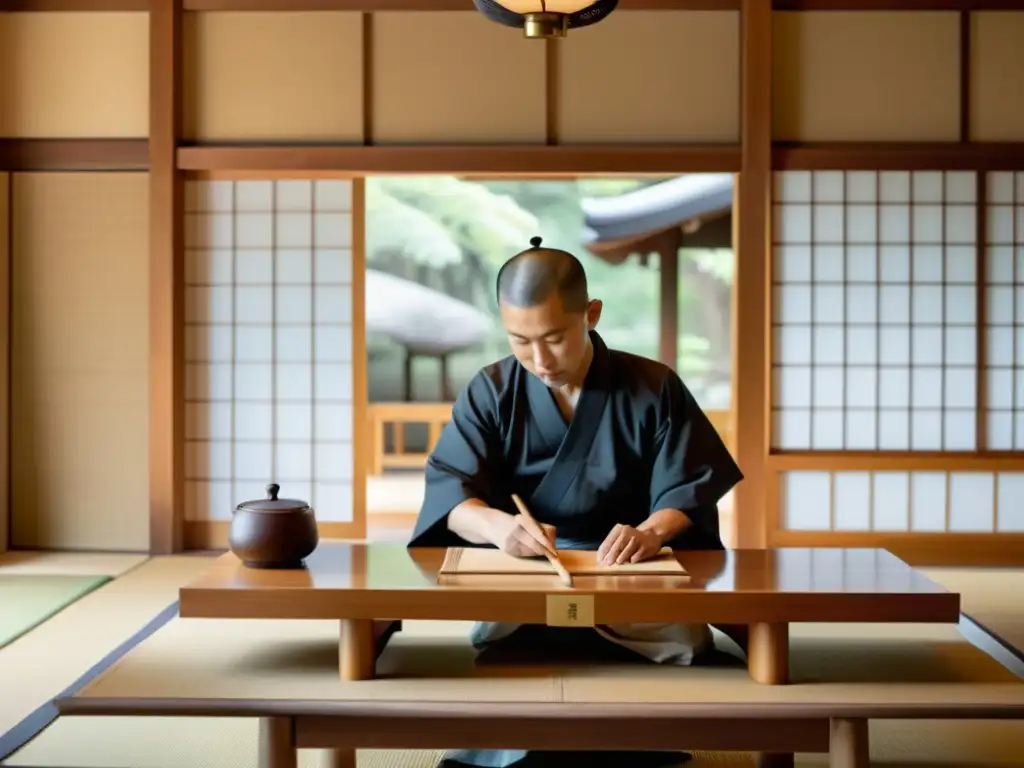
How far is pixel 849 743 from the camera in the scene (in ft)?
8.11

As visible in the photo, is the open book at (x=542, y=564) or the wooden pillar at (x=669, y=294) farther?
the wooden pillar at (x=669, y=294)

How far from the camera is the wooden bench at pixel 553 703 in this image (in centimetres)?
247

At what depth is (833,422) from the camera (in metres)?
6.13

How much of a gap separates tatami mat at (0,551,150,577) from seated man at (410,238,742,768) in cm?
292

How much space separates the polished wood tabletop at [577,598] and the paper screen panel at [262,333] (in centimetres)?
360

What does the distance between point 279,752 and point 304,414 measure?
3881 millimetres

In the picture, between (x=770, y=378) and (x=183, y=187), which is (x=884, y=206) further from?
(x=183, y=187)

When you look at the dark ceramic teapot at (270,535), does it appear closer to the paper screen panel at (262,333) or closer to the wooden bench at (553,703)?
the wooden bench at (553,703)

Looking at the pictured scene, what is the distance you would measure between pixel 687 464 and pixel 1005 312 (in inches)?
141

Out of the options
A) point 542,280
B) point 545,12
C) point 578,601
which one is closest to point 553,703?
point 578,601

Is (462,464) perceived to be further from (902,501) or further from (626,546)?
(902,501)

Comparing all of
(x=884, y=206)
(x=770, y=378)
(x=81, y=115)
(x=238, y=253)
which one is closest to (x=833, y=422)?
(x=770, y=378)

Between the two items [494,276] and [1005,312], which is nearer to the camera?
[1005,312]

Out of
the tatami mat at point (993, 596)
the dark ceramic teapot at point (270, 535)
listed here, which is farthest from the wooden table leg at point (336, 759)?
the tatami mat at point (993, 596)
